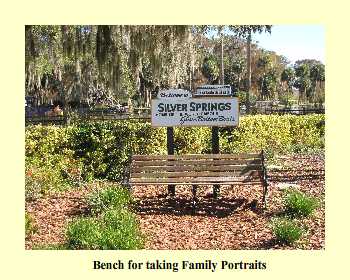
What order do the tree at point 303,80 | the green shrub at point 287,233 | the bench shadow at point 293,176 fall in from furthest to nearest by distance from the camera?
the tree at point 303,80 < the bench shadow at point 293,176 < the green shrub at point 287,233

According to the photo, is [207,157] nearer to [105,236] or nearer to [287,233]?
[287,233]

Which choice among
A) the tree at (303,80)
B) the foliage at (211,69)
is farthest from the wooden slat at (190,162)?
the tree at (303,80)

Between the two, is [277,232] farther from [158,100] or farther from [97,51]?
[97,51]

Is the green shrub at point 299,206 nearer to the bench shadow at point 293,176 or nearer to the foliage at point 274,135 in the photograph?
the bench shadow at point 293,176

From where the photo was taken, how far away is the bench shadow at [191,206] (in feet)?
28.6

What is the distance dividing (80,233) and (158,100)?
3935mm

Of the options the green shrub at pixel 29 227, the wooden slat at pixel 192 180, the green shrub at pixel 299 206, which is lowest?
the green shrub at pixel 29 227

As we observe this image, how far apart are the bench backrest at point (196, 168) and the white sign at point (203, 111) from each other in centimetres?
80

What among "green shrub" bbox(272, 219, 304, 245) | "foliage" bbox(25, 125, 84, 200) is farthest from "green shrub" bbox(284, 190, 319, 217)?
"foliage" bbox(25, 125, 84, 200)

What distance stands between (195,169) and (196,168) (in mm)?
25

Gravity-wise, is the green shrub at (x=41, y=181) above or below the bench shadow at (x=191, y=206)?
above

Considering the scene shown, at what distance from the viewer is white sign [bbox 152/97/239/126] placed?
A: 9547 mm

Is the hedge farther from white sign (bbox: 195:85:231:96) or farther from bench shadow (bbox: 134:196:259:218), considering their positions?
white sign (bbox: 195:85:231:96)

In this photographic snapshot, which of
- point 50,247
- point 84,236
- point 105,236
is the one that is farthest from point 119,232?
point 50,247
